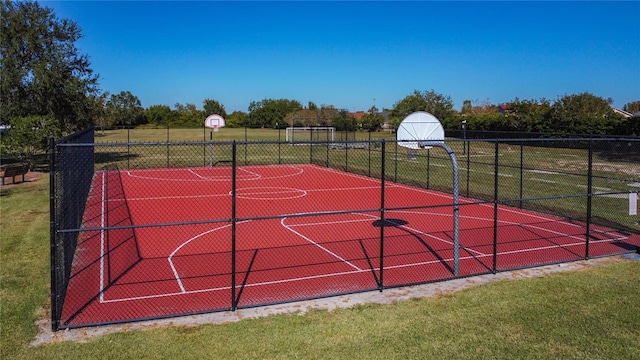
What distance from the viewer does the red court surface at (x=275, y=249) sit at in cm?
838

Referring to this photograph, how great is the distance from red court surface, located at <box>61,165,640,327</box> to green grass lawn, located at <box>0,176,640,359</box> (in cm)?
74

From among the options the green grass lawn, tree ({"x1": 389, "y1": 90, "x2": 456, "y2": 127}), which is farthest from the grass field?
tree ({"x1": 389, "y1": 90, "x2": 456, "y2": 127})

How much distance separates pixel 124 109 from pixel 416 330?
95.0 metres

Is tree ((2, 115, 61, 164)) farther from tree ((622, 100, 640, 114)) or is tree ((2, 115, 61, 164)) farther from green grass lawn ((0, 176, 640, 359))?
tree ((622, 100, 640, 114))

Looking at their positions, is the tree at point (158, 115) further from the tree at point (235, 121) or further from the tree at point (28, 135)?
the tree at point (28, 135)

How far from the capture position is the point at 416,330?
7.01 meters

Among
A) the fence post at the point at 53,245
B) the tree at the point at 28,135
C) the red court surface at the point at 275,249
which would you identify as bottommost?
the red court surface at the point at 275,249

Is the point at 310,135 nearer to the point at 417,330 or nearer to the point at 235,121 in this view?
the point at 235,121

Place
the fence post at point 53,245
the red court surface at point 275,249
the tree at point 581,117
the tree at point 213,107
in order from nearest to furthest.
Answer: the fence post at point 53,245
the red court surface at point 275,249
the tree at point 581,117
the tree at point 213,107

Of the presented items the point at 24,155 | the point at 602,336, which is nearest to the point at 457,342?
the point at 602,336

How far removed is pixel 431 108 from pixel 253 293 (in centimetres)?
7363

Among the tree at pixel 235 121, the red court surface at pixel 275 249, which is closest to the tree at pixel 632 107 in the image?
the tree at pixel 235 121

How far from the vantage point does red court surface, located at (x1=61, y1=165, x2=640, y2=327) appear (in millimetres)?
8383

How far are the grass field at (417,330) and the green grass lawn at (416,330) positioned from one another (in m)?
0.01
